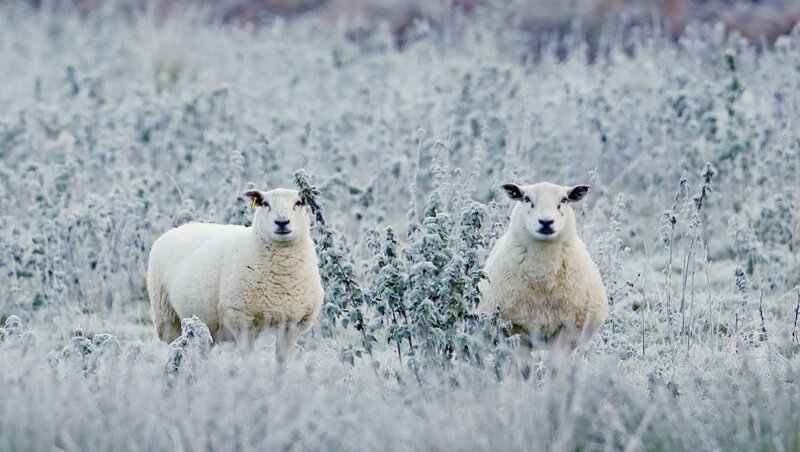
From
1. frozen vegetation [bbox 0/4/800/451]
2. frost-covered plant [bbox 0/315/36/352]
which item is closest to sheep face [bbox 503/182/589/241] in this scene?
frozen vegetation [bbox 0/4/800/451]

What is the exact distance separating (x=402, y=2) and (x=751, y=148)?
13.7 metres

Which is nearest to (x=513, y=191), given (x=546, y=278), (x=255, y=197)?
(x=546, y=278)

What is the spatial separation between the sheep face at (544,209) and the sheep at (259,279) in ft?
3.40

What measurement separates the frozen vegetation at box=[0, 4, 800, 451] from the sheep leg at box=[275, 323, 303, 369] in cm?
16

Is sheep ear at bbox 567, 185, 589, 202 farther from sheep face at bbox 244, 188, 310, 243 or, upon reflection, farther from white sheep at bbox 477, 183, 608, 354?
sheep face at bbox 244, 188, 310, 243

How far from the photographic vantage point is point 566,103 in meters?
10.7

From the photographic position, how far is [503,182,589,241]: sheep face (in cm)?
530

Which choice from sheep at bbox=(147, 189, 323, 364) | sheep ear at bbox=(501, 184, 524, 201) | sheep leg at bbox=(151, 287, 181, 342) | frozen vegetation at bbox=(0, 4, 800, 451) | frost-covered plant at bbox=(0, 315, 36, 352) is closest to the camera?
frozen vegetation at bbox=(0, 4, 800, 451)

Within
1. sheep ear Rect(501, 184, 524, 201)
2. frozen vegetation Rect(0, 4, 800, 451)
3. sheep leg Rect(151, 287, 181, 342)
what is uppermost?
sheep ear Rect(501, 184, 524, 201)

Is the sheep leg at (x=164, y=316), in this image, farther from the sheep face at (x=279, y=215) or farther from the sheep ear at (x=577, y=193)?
the sheep ear at (x=577, y=193)

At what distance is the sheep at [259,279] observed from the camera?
18.4 feet

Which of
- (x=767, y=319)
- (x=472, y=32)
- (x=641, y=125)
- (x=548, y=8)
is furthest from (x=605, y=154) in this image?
(x=548, y=8)

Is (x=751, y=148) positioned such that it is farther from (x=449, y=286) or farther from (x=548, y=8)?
(x=548, y=8)

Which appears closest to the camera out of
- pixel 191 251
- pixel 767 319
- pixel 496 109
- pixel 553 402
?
pixel 553 402
